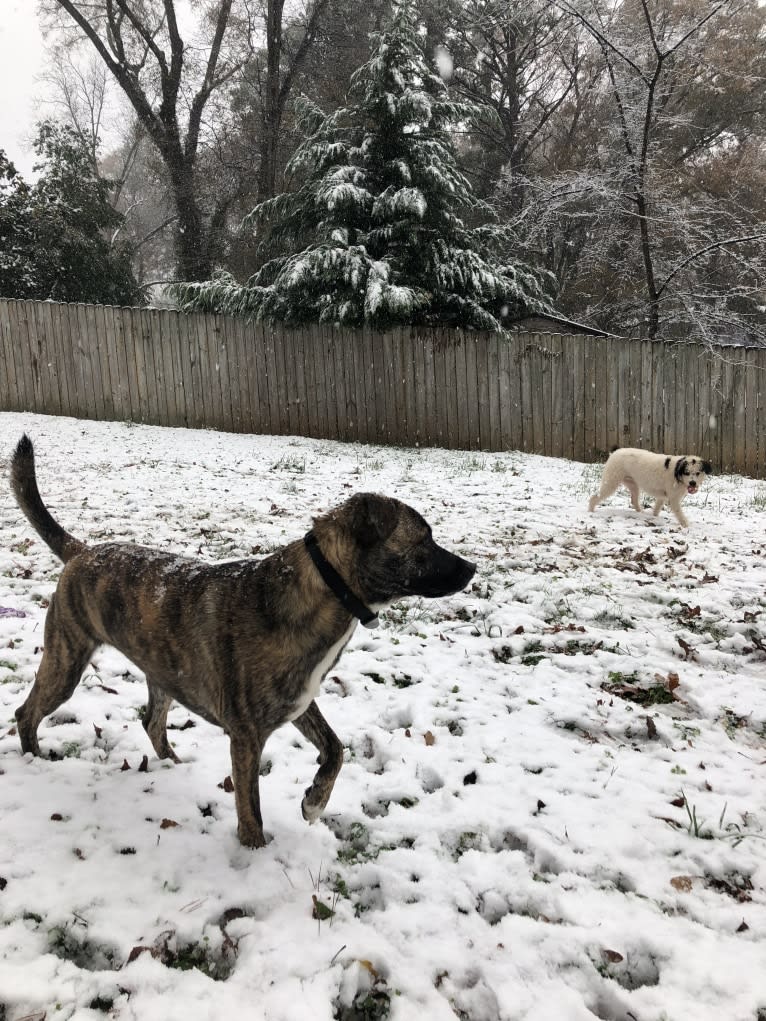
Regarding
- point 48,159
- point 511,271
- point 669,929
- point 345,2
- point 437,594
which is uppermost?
point 345,2

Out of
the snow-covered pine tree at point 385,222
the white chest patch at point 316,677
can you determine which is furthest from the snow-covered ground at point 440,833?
the snow-covered pine tree at point 385,222

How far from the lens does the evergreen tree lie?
47.5 feet

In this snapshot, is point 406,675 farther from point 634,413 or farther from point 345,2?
point 345,2

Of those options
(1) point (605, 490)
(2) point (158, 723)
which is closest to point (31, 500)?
(2) point (158, 723)

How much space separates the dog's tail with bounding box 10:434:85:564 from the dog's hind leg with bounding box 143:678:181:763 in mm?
744

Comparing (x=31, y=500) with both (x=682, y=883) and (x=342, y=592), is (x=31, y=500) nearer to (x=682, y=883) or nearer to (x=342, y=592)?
(x=342, y=592)

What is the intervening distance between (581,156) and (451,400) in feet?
38.4

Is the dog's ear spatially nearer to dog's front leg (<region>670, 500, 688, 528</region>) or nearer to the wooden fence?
dog's front leg (<region>670, 500, 688, 528</region>)

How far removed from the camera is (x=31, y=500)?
9.21ft

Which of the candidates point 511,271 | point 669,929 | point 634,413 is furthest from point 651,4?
point 669,929

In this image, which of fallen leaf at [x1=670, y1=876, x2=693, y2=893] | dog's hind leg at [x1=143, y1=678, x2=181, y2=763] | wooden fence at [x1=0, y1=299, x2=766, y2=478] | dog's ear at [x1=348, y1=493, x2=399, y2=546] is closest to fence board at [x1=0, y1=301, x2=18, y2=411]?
wooden fence at [x1=0, y1=299, x2=766, y2=478]

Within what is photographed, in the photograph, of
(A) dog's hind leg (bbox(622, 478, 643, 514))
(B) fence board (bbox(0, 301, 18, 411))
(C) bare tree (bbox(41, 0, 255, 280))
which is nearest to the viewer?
(A) dog's hind leg (bbox(622, 478, 643, 514))

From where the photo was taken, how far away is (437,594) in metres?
2.29

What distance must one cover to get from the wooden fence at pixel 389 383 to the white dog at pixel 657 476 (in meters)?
4.43
